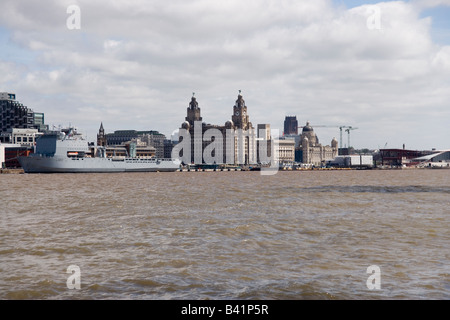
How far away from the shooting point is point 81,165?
147375 mm

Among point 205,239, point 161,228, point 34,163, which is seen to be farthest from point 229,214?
point 34,163

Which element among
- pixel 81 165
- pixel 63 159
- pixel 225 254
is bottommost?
pixel 225 254

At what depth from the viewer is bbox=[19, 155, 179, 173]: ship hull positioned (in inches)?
5595

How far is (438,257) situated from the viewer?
1852cm

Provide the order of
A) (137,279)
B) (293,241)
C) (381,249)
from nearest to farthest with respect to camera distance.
A: (137,279) < (381,249) < (293,241)

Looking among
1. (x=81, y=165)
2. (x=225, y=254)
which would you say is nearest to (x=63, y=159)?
(x=81, y=165)

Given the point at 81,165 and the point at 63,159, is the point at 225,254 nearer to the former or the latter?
the point at 63,159

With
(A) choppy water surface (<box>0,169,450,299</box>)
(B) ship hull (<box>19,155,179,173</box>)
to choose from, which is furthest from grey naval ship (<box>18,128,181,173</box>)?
(A) choppy water surface (<box>0,169,450,299</box>)

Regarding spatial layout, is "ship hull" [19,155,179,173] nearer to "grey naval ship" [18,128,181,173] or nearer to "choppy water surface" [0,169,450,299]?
"grey naval ship" [18,128,181,173]

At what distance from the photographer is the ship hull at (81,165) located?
→ 142125mm

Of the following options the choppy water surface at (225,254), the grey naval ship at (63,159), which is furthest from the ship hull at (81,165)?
the choppy water surface at (225,254)

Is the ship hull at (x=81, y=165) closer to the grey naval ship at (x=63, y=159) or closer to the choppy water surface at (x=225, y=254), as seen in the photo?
the grey naval ship at (x=63, y=159)
